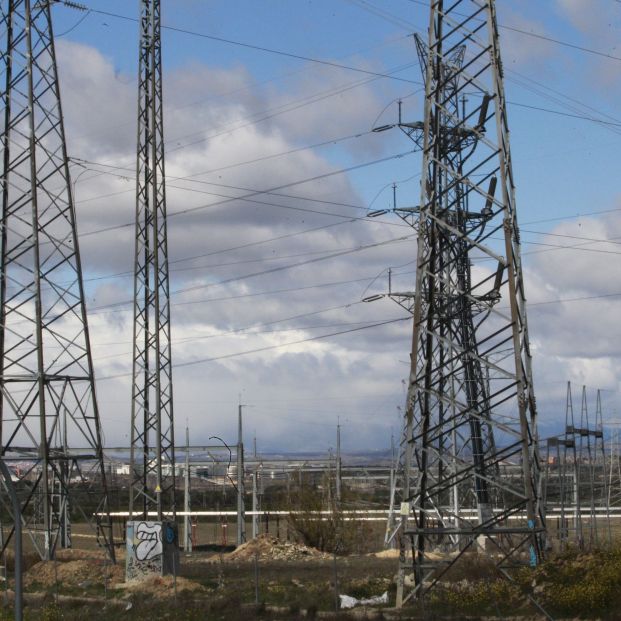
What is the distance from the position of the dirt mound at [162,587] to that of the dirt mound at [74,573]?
5.64 ft

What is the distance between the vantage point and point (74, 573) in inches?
1304

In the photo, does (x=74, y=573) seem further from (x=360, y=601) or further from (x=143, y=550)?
(x=360, y=601)

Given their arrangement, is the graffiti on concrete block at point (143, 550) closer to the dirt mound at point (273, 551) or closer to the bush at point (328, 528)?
the dirt mound at point (273, 551)

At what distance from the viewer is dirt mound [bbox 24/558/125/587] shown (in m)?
32.1

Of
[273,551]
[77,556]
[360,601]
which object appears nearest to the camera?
[360,601]

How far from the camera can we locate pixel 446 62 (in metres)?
23.7

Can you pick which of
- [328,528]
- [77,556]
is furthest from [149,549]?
[328,528]

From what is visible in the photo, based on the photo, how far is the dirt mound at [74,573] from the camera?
32094mm

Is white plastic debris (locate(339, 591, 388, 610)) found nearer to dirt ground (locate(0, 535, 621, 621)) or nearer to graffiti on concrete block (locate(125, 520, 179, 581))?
dirt ground (locate(0, 535, 621, 621))

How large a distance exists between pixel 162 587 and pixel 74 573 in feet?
18.1

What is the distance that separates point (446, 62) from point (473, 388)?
644 inches

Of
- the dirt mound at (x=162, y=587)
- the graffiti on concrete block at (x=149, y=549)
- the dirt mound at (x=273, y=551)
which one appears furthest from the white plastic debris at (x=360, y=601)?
the dirt mound at (x=273, y=551)

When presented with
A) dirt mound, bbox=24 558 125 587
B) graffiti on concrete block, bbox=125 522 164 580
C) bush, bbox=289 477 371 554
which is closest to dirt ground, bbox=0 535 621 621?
dirt mound, bbox=24 558 125 587

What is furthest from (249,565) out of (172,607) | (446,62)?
(446,62)
